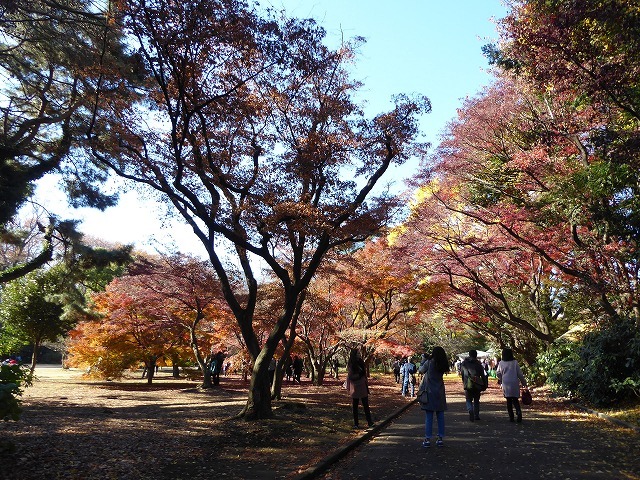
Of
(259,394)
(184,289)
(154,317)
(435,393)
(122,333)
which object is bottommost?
(259,394)

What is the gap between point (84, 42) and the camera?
935 centimetres

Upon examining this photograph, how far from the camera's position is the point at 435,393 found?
7.05 m

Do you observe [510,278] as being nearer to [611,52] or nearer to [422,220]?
[422,220]

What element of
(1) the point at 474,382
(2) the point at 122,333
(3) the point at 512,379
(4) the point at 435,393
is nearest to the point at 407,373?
(1) the point at 474,382

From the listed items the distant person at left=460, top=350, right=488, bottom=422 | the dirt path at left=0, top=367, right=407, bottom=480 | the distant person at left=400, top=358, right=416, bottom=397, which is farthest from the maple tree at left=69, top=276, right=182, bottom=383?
the distant person at left=460, top=350, right=488, bottom=422

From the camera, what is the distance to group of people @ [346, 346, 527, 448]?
7.03 metres

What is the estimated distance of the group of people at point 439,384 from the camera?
7.03m

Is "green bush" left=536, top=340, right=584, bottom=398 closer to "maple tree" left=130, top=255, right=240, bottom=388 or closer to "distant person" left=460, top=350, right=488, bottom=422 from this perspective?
"distant person" left=460, top=350, right=488, bottom=422

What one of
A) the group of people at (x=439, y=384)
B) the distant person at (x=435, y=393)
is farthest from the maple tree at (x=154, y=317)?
the distant person at (x=435, y=393)

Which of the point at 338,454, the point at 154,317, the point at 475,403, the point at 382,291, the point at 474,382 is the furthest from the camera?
the point at 382,291

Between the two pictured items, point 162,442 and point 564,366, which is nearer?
point 162,442

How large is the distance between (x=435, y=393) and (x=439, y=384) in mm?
191

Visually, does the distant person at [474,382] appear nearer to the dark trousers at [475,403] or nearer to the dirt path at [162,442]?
the dark trousers at [475,403]

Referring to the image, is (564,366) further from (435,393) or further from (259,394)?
(259,394)
